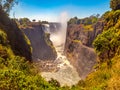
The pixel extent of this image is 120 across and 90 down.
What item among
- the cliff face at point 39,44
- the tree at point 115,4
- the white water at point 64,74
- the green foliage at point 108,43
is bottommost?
the white water at point 64,74

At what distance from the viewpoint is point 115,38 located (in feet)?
224

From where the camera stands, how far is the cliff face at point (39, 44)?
18225cm

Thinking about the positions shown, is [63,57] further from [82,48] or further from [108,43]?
[108,43]

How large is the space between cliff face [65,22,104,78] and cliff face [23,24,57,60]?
1301 centimetres

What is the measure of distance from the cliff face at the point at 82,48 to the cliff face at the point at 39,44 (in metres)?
13.0

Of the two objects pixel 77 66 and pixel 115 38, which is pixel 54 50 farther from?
pixel 115 38

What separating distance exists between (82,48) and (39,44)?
4889 cm

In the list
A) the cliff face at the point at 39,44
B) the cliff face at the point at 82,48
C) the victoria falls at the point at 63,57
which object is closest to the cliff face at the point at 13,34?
the victoria falls at the point at 63,57

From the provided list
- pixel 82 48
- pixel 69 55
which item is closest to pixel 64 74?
pixel 82 48

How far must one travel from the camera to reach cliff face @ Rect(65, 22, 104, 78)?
450 ft

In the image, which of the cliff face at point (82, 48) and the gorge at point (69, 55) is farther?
the cliff face at point (82, 48)

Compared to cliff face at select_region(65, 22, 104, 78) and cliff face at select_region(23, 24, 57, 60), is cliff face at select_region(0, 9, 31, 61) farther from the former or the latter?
cliff face at select_region(23, 24, 57, 60)

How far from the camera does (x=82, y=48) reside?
150500 millimetres

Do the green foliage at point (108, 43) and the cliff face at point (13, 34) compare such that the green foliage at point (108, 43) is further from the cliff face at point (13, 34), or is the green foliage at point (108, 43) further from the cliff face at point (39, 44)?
the cliff face at point (39, 44)
